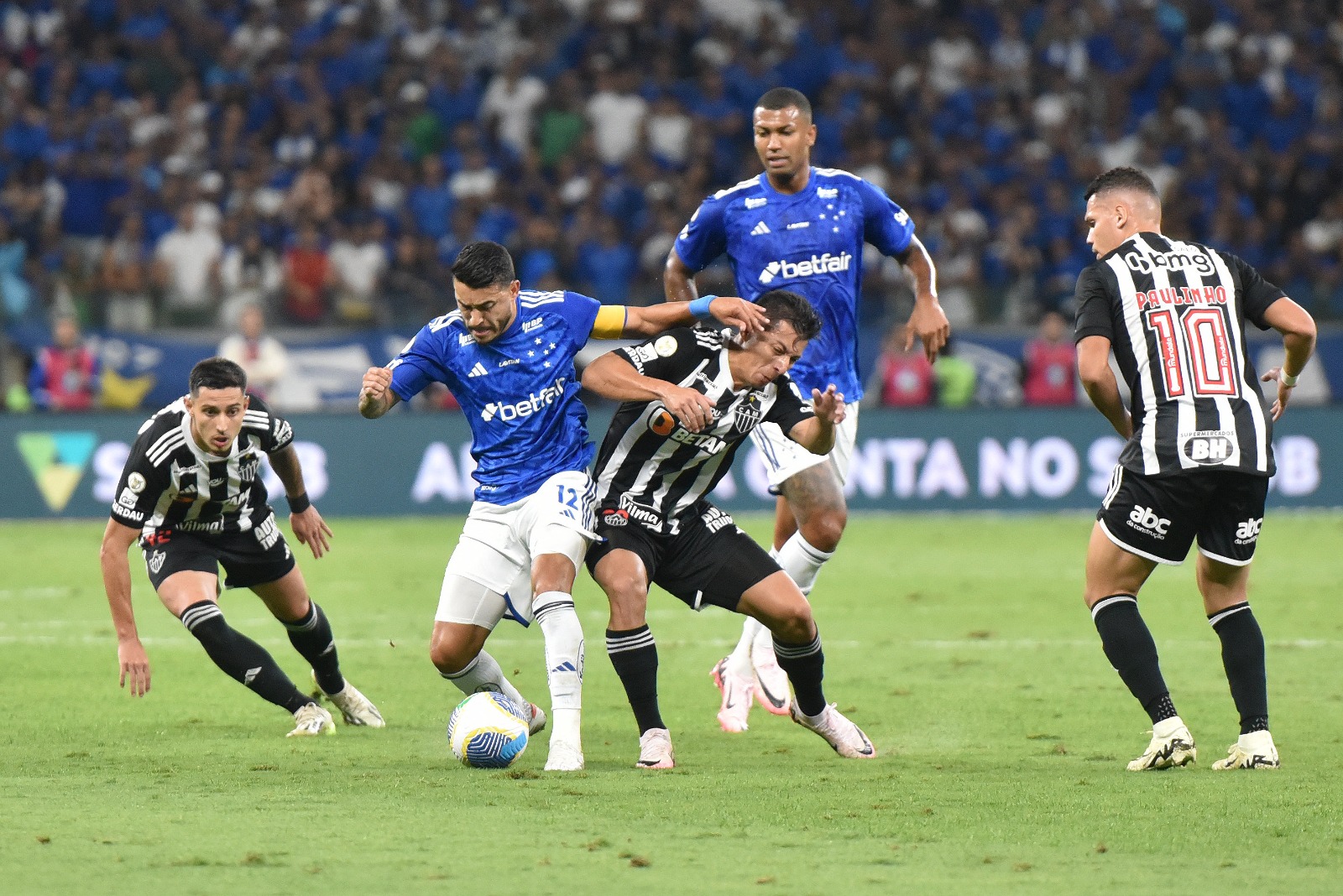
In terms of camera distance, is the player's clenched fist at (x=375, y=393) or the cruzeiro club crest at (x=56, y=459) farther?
the cruzeiro club crest at (x=56, y=459)

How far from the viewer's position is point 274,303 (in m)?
18.0

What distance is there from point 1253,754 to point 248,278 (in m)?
14.2

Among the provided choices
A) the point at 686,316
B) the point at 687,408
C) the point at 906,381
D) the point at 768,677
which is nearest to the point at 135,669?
the point at 687,408

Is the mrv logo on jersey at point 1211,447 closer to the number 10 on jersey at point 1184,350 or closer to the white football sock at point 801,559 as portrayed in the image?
the number 10 on jersey at point 1184,350

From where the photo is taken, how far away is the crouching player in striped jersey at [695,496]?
6.53 meters

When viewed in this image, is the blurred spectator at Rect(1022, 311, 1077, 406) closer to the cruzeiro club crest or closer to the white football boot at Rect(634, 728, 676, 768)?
the cruzeiro club crest

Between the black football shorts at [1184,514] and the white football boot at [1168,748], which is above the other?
the black football shorts at [1184,514]

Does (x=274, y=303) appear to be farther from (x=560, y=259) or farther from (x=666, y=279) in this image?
(x=666, y=279)

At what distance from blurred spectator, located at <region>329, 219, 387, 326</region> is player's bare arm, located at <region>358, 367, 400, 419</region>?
38.5 feet

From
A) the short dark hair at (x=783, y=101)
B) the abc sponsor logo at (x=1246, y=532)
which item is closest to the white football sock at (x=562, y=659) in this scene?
the abc sponsor logo at (x=1246, y=532)

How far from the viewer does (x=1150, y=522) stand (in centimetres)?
623

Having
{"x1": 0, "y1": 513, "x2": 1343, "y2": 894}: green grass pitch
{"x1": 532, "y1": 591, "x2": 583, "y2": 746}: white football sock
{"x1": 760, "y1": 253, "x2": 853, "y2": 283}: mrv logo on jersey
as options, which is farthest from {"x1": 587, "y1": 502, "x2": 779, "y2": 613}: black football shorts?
{"x1": 760, "y1": 253, "x2": 853, "y2": 283}: mrv logo on jersey

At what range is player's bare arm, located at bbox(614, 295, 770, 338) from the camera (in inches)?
257

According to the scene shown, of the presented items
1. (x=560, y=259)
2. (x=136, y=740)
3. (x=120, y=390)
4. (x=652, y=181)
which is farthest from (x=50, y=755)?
(x=652, y=181)
